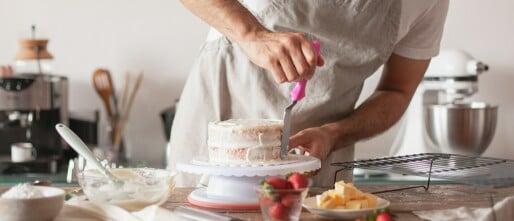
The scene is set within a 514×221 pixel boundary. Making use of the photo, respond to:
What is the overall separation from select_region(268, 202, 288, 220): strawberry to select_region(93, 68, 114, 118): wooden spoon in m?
1.90

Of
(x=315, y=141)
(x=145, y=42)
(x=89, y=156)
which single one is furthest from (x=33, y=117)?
(x=89, y=156)

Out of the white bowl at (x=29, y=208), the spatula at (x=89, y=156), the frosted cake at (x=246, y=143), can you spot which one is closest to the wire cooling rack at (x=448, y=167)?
the frosted cake at (x=246, y=143)

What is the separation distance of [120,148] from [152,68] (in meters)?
0.30

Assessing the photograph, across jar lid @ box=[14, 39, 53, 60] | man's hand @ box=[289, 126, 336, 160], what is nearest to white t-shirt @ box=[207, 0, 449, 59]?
man's hand @ box=[289, 126, 336, 160]

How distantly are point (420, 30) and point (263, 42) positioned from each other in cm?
65

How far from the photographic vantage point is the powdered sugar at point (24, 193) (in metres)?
1.27

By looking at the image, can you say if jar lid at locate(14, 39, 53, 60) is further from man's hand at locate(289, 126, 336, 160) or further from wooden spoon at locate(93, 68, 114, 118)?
man's hand at locate(289, 126, 336, 160)

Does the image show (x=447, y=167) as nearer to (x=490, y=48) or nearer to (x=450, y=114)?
(x=450, y=114)

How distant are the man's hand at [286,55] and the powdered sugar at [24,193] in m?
0.44

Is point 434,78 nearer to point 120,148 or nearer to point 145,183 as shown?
point 120,148

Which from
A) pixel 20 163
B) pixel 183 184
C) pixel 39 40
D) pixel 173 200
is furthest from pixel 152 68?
pixel 173 200

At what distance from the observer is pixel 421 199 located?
4.93 feet

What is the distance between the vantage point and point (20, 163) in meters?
2.79

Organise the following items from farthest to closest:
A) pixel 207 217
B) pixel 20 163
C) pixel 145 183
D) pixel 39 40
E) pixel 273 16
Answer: pixel 39 40 < pixel 20 163 < pixel 273 16 < pixel 145 183 < pixel 207 217
